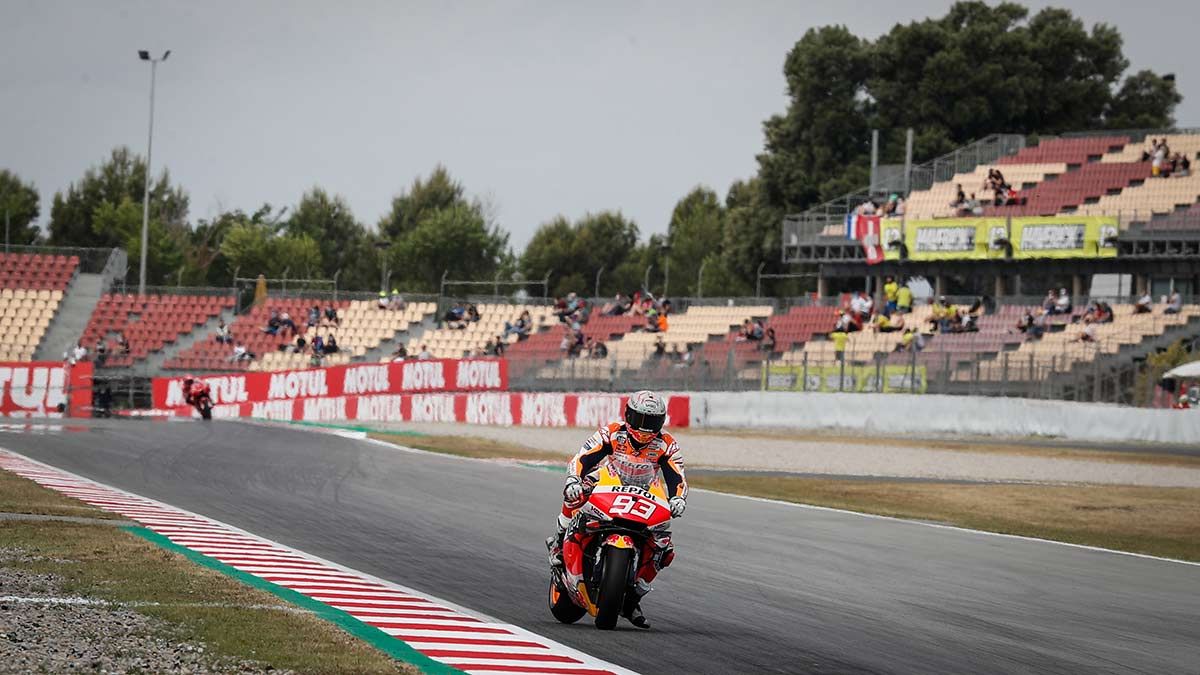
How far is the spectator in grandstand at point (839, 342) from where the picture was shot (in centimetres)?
4216

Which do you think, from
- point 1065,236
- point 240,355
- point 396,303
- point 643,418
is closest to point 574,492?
point 643,418

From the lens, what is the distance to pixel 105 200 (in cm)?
9238

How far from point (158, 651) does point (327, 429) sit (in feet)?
90.9

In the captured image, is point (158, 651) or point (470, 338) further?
point (470, 338)

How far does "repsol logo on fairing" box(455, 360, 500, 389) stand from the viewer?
46.1 metres

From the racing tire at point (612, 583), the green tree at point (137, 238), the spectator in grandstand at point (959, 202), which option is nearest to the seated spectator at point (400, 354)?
the spectator in grandstand at point (959, 202)

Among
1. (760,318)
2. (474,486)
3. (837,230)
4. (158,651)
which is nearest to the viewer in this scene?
(158,651)

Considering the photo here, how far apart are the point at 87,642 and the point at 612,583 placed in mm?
3289

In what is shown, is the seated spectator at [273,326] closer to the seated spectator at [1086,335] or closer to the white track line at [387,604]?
the seated spectator at [1086,335]

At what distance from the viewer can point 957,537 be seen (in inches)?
724

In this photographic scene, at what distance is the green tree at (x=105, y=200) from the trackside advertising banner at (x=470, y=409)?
48743 millimetres

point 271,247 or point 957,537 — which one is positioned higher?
point 271,247

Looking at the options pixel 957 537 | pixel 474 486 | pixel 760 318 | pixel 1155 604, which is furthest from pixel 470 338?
pixel 1155 604

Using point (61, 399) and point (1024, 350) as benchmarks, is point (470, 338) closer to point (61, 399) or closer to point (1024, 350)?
point (61, 399)
